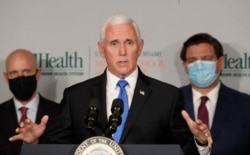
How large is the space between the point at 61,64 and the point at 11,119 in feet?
2.09

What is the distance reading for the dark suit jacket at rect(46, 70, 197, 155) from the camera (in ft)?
7.61

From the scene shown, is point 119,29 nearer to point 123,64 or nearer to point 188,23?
point 123,64

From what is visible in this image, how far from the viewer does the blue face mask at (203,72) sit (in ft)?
11.6

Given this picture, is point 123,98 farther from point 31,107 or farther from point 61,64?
point 61,64

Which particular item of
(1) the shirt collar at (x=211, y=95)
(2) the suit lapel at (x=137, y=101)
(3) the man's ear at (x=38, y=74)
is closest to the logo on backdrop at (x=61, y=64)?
(3) the man's ear at (x=38, y=74)

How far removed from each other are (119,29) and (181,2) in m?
1.73

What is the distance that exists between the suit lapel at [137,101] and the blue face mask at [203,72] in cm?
110

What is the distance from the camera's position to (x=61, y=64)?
412 cm

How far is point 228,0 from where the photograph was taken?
4.08 metres

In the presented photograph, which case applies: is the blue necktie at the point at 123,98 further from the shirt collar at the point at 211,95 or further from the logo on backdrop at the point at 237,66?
the logo on backdrop at the point at 237,66

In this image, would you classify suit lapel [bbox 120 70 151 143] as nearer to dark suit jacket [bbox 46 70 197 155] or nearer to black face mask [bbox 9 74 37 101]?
dark suit jacket [bbox 46 70 197 155]

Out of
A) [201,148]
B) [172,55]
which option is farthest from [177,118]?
[172,55]

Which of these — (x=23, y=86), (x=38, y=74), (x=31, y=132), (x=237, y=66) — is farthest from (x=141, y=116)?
(x=237, y=66)

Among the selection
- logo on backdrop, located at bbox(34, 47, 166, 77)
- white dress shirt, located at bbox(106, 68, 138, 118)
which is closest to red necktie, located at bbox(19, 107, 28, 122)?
logo on backdrop, located at bbox(34, 47, 166, 77)
